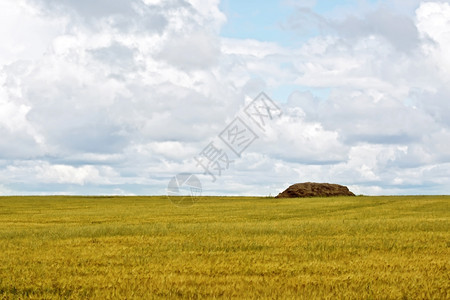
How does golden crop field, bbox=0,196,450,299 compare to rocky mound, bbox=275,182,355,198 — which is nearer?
golden crop field, bbox=0,196,450,299

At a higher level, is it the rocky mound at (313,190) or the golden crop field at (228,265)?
the rocky mound at (313,190)

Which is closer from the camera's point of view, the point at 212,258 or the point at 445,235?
the point at 212,258

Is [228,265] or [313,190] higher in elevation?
[313,190]

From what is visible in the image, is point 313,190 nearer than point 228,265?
No

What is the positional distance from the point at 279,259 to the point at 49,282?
5993 mm

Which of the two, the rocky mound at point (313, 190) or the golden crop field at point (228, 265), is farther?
the rocky mound at point (313, 190)

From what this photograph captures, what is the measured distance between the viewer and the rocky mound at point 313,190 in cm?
6844

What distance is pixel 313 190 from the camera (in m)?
69.1

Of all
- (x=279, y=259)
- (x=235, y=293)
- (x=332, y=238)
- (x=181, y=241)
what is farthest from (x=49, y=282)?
(x=332, y=238)

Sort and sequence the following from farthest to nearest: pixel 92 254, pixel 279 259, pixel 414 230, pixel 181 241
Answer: pixel 414 230 < pixel 181 241 < pixel 92 254 < pixel 279 259

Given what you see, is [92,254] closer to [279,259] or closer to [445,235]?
[279,259]

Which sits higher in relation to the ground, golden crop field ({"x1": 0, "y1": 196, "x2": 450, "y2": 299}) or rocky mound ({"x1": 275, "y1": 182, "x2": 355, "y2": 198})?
rocky mound ({"x1": 275, "y1": 182, "x2": 355, "y2": 198})

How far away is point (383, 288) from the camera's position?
10383 mm

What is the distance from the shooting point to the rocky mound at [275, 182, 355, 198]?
6844 cm
